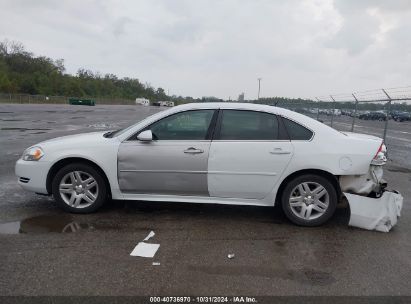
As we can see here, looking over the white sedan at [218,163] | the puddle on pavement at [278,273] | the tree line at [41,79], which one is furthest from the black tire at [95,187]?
the tree line at [41,79]

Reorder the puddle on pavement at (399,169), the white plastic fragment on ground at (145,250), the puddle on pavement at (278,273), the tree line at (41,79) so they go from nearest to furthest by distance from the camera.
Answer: the puddle on pavement at (278,273) → the white plastic fragment on ground at (145,250) → the puddle on pavement at (399,169) → the tree line at (41,79)

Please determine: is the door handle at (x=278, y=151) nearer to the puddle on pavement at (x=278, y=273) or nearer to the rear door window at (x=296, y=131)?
the rear door window at (x=296, y=131)

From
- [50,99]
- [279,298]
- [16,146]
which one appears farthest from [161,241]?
[50,99]

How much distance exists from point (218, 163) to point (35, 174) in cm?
247

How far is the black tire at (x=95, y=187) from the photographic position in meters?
4.73

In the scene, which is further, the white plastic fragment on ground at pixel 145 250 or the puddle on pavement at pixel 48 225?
the puddle on pavement at pixel 48 225

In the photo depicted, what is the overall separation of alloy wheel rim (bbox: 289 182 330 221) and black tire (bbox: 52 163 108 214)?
2.49 metres

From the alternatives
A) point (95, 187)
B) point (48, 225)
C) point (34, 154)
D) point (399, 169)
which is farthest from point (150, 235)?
point (399, 169)

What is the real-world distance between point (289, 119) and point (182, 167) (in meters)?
1.54

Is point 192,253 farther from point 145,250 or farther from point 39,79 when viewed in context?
point 39,79

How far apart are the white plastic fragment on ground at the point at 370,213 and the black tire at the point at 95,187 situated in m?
3.18

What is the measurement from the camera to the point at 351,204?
4.54 metres

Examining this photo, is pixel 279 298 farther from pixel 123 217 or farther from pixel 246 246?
pixel 123 217

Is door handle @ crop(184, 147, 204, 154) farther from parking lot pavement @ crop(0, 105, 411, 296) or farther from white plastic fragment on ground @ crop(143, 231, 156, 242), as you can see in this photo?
white plastic fragment on ground @ crop(143, 231, 156, 242)
